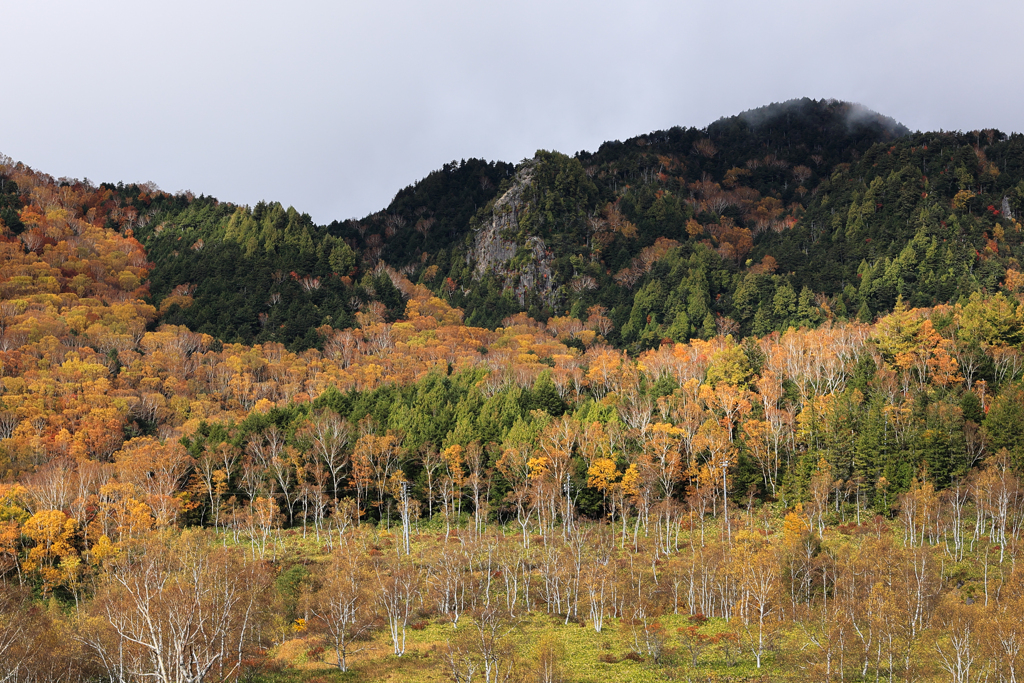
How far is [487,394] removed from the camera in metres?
120

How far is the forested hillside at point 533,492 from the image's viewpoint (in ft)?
173

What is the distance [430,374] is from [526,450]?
38579 mm

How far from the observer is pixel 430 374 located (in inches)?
5017

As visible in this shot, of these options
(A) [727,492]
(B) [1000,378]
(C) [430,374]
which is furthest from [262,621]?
(B) [1000,378]

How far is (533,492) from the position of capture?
84750 millimetres

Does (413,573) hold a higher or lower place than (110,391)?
lower

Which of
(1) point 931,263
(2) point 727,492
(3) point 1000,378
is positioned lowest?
(2) point 727,492

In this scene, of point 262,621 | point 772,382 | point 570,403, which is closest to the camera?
point 262,621

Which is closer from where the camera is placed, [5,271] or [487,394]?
[487,394]

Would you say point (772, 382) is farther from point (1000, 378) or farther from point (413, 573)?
point (413, 573)

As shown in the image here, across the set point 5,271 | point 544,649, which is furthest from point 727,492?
point 5,271

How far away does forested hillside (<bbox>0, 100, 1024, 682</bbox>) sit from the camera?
52656mm

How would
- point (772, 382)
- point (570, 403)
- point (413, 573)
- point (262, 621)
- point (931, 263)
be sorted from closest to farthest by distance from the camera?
point (262, 621)
point (413, 573)
point (772, 382)
point (570, 403)
point (931, 263)

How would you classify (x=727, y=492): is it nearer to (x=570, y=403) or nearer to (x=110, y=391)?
(x=570, y=403)
